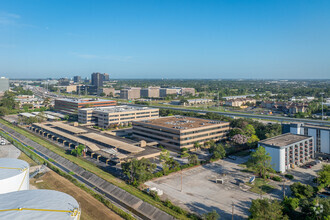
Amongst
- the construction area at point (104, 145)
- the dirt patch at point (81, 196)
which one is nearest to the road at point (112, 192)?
the dirt patch at point (81, 196)

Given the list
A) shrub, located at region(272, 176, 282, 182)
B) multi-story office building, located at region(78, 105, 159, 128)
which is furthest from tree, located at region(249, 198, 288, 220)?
multi-story office building, located at region(78, 105, 159, 128)

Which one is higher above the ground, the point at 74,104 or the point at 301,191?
the point at 74,104

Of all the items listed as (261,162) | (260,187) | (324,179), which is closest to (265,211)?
(260,187)

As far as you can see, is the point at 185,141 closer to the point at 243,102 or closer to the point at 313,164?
the point at 313,164

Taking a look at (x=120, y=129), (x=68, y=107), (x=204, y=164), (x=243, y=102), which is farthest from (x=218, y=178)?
(x=243, y=102)

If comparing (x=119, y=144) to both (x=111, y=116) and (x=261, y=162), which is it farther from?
(x=111, y=116)

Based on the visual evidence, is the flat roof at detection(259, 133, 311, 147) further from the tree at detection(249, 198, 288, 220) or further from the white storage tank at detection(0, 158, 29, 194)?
the white storage tank at detection(0, 158, 29, 194)
